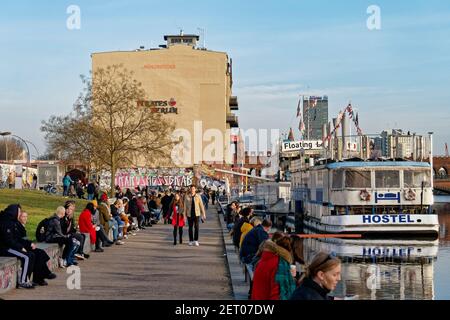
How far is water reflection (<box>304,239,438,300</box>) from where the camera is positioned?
1894 cm

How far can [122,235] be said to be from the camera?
1236 inches

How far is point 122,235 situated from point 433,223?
531 inches

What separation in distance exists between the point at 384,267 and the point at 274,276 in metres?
15.3

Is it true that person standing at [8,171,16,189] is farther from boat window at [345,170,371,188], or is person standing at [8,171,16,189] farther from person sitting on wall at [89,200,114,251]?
person sitting on wall at [89,200,114,251]

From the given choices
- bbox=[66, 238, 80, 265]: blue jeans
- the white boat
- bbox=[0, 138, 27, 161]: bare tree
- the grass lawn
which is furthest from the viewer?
bbox=[0, 138, 27, 161]: bare tree

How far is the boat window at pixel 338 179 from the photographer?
38.7m

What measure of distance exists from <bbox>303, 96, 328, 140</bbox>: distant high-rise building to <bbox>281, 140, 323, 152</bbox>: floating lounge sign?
15.6 meters

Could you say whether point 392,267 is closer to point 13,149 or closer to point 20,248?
point 20,248

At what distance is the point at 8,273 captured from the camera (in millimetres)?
15312

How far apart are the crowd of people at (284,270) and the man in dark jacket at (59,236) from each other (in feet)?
17.0

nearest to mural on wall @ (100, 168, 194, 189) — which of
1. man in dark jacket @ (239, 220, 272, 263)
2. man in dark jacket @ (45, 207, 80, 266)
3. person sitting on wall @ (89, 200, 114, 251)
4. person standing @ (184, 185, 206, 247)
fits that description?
person standing @ (184, 185, 206, 247)

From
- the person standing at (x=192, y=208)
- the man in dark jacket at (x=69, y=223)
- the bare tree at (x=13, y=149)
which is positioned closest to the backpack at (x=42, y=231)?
the man in dark jacket at (x=69, y=223)

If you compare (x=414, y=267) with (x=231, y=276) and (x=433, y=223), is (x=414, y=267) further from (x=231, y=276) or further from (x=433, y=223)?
(x=433, y=223)
